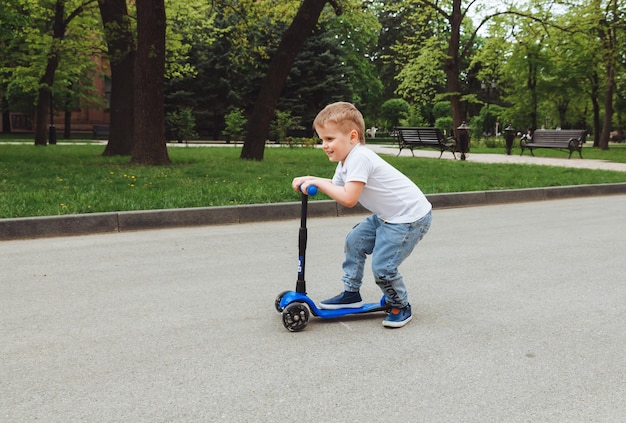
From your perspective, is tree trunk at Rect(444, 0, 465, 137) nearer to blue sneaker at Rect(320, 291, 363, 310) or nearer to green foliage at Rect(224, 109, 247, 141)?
green foliage at Rect(224, 109, 247, 141)

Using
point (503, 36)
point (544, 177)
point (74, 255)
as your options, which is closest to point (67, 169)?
point (74, 255)

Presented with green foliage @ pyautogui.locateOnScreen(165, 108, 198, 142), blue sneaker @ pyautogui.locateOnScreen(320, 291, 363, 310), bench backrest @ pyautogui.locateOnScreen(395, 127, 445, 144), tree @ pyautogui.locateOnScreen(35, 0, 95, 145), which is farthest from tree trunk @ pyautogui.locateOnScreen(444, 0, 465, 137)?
blue sneaker @ pyautogui.locateOnScreen(320, 291, 363, 310)

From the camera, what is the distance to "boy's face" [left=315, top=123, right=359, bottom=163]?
3486mm

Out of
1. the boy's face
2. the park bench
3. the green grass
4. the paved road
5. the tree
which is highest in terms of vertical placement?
the tree

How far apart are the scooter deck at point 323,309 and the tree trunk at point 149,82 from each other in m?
10.7

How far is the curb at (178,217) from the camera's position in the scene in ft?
22.1

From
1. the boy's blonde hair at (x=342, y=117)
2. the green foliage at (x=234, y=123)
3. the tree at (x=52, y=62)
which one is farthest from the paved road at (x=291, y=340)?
the green foliage at (x=234, y=123)

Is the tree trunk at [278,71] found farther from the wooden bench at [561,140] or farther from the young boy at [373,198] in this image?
the young boy at [373,198]

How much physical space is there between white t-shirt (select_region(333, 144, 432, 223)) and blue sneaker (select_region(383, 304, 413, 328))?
566 millimetres

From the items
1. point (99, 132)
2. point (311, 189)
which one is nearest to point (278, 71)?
point (311, 189)

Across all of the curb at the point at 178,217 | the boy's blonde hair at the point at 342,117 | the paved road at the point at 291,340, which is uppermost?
the boy's blonde hair at the point at 342,117

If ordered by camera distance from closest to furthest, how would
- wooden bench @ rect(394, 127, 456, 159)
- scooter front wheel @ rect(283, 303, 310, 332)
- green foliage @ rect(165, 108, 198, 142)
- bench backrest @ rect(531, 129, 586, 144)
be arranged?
scooter front wheel @ rect(283, 303, 310, 332) < wooden bench @ rect(394, 127, 456, 159) < bench backrest @ rect(531, 129, 586, 144) < green foliage @ rect(165, 108, 198, 142)

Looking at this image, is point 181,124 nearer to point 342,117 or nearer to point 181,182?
point 181,182

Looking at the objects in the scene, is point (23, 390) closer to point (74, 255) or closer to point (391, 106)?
point (74, 255)
